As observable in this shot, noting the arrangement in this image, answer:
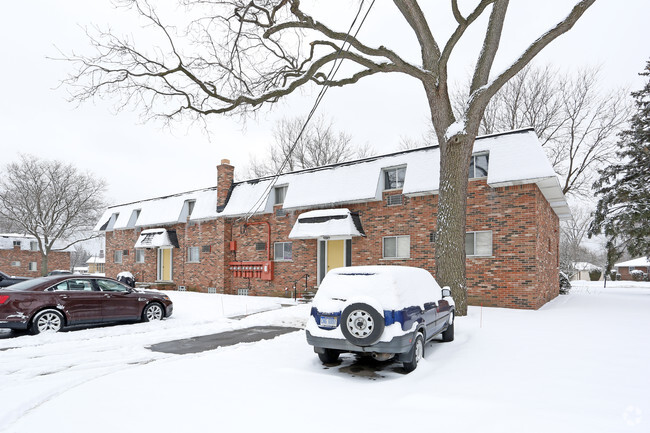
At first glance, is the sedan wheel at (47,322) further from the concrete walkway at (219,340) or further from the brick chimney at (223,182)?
the brick chimney at (223,182)

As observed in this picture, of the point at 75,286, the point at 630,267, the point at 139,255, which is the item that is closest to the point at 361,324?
the point at 75,286

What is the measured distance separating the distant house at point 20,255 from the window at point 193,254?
96.3 ft

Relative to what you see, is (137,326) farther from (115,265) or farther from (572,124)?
(572,124)

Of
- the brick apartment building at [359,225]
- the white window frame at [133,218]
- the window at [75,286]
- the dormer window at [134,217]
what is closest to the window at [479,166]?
the brick apartment building at [359,225]

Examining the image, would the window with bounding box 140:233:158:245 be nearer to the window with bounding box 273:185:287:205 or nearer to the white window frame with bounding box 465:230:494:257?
the window with bounding box 273:185:287:205

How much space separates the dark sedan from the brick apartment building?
4.78 m

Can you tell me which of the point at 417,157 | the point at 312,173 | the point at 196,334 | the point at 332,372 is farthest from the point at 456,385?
the point at 312,173

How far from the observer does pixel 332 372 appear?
5.67m

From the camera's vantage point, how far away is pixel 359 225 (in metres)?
15.2

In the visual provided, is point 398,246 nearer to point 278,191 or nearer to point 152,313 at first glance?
point 278,191

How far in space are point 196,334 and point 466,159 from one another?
796cm

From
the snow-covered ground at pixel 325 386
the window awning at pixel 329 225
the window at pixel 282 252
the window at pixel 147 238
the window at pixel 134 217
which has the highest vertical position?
the window at pixel 134 217

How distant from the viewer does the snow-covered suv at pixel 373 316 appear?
17.1ft

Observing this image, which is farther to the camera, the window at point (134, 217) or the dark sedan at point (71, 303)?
the window at point (134, 217)
